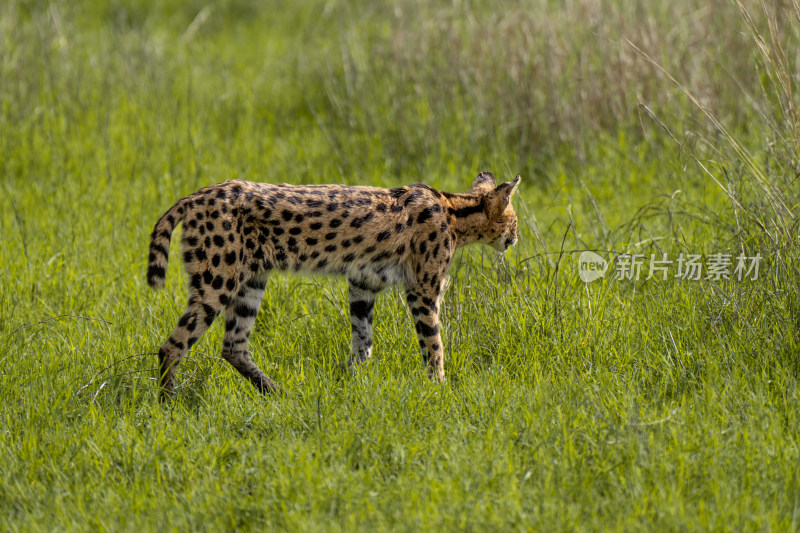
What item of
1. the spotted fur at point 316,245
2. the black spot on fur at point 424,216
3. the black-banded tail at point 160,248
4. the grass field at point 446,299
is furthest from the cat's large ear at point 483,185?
the black-banded tail at point 160,248

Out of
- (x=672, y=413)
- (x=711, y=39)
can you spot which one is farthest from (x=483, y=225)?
(x=711, y=39)

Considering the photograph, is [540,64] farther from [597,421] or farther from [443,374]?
[597,421]

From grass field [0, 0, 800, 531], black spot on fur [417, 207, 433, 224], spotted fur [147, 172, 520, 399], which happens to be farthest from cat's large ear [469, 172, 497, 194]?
black spot on fur [417, 207, 433, 224]

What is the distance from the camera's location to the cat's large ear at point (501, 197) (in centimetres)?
579

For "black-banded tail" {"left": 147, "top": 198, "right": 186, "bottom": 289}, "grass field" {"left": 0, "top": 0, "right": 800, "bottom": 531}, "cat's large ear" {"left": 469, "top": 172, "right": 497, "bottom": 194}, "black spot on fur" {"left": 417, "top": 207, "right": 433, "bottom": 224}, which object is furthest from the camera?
"cat's large ear" {"left": 469, "top": 172, "right": 497, "bottom": 194}

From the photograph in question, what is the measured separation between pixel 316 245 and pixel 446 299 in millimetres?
1037

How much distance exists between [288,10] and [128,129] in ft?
16.9

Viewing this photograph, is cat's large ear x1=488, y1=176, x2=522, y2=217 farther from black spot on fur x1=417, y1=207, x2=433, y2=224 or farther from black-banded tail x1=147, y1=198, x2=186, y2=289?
black-banded tail x1=147, y1=198, x2=186, y2=289

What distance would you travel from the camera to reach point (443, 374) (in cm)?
544

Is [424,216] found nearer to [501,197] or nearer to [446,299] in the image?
[501,197]

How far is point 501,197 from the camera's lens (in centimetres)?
588

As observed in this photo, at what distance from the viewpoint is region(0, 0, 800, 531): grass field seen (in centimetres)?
423

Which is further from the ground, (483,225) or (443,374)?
(483,225)

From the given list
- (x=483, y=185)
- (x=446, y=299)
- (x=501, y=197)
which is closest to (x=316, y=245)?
(x=446, y=299)
